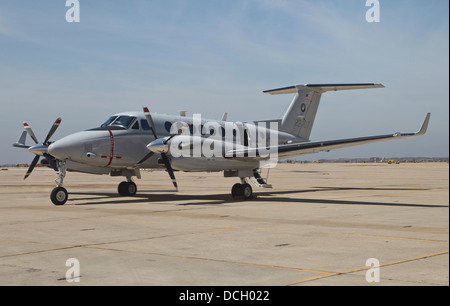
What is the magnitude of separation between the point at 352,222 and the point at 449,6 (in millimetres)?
9134

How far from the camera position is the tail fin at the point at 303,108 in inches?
1137

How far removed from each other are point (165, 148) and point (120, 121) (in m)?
3.02

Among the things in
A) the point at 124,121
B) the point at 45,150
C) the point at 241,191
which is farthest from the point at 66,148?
the point at 241,191

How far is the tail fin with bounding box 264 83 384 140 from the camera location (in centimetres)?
2889

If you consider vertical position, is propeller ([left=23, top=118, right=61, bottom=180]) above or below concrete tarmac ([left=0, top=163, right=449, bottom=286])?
above

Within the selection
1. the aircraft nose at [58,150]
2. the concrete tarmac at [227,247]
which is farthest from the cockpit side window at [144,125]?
the concrete tarmac at [227,247]

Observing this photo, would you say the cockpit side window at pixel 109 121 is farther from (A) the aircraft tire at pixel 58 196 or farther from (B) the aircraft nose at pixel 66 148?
(A) the aircraft tire at pixel 58 196

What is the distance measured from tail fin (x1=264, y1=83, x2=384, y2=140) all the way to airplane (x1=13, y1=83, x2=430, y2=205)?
3078 mm

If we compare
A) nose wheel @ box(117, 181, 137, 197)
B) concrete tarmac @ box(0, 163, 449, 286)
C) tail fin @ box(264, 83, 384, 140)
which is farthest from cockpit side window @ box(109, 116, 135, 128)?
tail fin @ box(264, 83, 384, 140)

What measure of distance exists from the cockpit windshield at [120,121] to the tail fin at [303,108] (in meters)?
9.25

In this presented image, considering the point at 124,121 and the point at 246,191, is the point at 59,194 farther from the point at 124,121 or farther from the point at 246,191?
the point at 246,191

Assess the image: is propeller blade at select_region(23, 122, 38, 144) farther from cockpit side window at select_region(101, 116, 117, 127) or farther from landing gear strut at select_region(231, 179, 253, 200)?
landing gear strut at select_region(231, 179, 253, 200)
